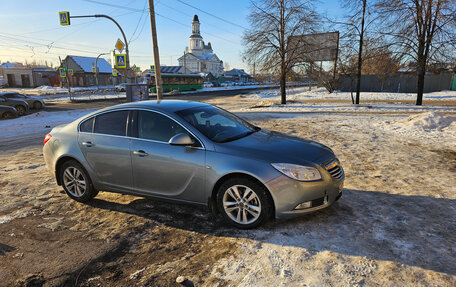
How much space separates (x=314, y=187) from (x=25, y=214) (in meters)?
4.24

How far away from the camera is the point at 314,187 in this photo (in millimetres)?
3508

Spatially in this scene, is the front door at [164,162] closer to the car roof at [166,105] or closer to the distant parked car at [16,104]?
the car roof at [166,105]

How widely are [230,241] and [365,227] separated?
5.61 ft

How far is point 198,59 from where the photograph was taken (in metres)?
115

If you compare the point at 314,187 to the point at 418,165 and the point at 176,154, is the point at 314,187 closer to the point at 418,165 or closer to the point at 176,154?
the point at 176,154

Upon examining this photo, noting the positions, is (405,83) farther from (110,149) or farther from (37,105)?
(37,105)

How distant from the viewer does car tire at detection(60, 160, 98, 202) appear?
4.62m

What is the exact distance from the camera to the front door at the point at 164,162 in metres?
3.78

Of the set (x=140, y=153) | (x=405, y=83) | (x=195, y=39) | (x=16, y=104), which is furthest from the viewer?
(x=195, y=39)

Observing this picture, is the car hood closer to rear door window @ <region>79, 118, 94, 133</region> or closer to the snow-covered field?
rear door window @ <region>79, 118, 94, 133</region>

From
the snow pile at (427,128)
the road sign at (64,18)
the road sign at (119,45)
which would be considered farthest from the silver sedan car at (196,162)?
the road sign at (64,18)

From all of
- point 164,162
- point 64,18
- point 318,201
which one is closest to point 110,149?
point 164,162

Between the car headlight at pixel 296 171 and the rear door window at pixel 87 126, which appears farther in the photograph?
the rear door window at pixel 87 126

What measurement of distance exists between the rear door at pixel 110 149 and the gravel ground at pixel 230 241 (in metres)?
0.52
